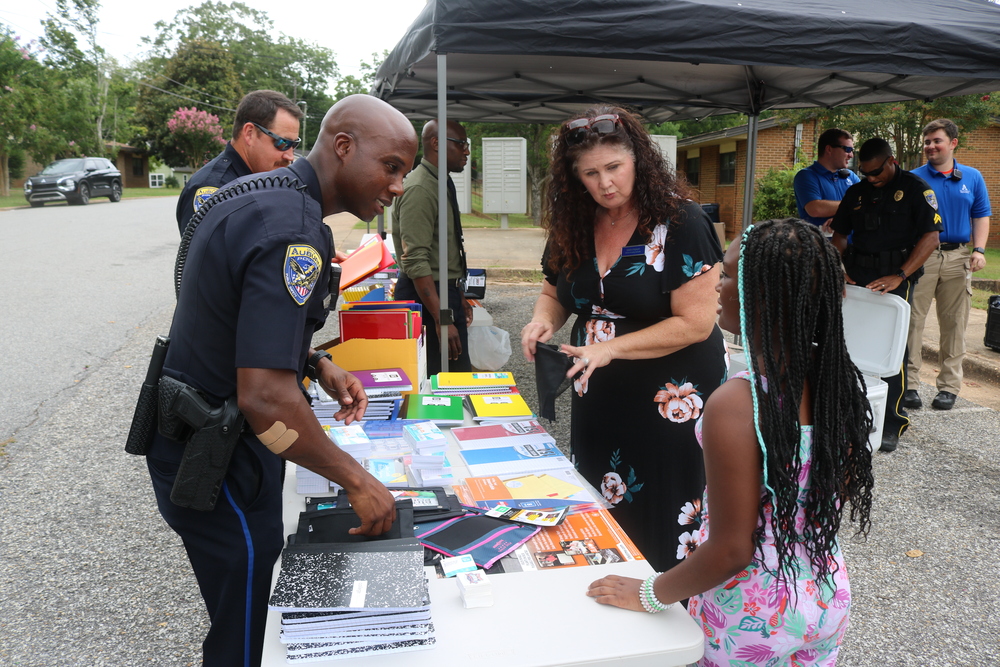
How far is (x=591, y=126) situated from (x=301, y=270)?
116cm

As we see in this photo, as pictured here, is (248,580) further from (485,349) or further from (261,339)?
(485,349)

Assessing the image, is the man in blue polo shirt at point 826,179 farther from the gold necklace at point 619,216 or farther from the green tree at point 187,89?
the green tree at point 187,89

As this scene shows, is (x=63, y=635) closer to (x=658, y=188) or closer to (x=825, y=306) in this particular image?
(x=658, y=188)

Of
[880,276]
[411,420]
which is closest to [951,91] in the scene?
[880,276]

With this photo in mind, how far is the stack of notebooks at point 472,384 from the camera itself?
2.62 meters

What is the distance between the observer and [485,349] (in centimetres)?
506

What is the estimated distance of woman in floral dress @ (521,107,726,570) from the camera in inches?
79.4

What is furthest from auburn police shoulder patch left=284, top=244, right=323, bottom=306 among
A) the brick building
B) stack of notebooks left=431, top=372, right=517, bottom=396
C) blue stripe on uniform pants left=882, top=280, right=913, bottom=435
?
the brick building

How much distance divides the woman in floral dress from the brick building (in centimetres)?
1285

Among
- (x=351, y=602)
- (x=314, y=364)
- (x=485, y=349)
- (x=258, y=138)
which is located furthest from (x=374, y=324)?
(x=485, y=349)

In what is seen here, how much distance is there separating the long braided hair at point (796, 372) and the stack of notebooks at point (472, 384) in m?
1.47

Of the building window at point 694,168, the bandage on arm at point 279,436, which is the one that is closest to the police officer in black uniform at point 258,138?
the bandage on arm at point 279,436

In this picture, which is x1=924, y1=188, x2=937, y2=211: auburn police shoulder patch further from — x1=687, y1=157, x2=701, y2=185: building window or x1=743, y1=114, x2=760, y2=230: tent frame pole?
x1=687, y1=157, x2=701, y2=185: building window

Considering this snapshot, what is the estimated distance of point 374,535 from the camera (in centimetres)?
142
